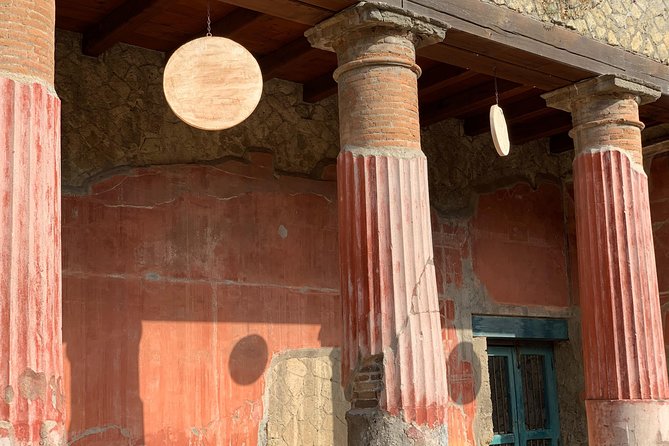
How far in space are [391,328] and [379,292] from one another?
0.67 feet

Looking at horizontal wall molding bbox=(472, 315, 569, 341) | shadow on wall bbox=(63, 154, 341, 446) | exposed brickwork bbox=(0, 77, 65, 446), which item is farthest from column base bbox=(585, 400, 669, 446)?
exposed brickwork bbox=(0, 77, 65, 446)

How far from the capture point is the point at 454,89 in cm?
772

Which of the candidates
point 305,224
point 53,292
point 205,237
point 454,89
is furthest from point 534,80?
point 53,292

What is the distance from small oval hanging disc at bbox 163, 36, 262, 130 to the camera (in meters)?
4.73

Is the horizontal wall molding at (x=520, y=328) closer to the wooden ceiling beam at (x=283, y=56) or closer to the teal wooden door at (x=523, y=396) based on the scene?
the teal wooden door at (x=523, y=396)

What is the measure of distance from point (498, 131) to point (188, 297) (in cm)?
249

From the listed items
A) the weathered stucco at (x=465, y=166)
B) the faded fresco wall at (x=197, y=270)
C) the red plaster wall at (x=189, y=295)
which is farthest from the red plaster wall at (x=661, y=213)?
the red plaster wall at (x=189, y=295)

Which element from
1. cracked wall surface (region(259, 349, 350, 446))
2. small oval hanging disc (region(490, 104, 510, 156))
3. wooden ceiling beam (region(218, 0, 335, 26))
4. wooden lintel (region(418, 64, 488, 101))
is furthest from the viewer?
wooden lintel (region(418, 64, 488, 101))

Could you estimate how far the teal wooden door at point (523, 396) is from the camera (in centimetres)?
866

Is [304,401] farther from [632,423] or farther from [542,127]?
[542,127]

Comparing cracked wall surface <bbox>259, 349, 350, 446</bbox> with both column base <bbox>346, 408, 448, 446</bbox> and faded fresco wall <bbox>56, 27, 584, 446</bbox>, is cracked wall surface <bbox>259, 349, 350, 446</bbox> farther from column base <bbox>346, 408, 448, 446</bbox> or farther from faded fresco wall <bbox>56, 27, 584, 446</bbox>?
column base <bbox>346, 408, 448, 446</bbox>

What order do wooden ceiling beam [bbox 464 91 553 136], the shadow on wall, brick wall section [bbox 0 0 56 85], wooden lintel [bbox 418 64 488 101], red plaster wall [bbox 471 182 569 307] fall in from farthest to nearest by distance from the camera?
red plaster wall [bbox 471 182 569 307]
wooden ceiling beam [bbox 464 91 553 136]
wooden lintel [bbox 418 64 488 101]
the shadow on wall
brick wall section [bbox 0 0 56 85]

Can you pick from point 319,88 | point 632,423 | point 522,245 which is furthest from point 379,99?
point 522,245

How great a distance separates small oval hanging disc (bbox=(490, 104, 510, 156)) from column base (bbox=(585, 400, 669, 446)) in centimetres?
189
